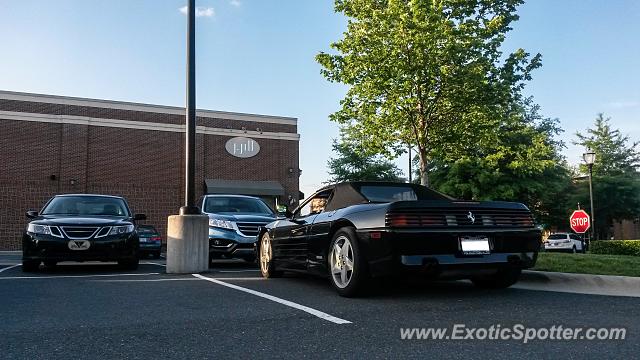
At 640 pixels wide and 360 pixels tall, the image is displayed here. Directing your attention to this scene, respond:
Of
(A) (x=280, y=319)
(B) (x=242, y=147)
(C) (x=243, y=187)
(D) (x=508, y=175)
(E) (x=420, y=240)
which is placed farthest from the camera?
(B) (x=242, y=147)

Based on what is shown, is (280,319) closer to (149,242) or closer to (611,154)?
(149,242)

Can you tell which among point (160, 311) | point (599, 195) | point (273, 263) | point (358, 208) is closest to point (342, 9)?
point (273, 263)

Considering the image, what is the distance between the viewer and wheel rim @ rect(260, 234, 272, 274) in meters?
8.30

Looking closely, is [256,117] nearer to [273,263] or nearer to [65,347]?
[273,263]

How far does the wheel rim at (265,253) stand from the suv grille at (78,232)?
3.01m

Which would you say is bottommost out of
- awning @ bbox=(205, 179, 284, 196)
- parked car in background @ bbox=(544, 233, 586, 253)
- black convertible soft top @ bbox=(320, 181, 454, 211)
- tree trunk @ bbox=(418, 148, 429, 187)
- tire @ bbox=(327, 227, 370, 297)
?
parked car in background @ bbox=(544, 233, 586, 253)

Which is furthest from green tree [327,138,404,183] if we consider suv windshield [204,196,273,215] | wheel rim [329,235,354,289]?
wheel rim [329,235,354,289]

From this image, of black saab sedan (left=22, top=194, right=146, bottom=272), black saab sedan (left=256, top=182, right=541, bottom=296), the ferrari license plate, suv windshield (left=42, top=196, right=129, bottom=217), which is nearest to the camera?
black saab sedan (left=256, top=182, right=541, bottom=296)

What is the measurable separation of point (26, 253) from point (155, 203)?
22376mm

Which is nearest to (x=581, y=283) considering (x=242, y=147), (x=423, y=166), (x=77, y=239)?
(x=77, y=239)

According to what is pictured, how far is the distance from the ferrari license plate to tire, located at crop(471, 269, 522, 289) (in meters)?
0.77

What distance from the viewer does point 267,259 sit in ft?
27.2

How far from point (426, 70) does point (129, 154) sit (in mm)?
21796

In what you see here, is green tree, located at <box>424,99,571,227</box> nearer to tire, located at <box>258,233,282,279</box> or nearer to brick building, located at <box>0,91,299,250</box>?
brick building, located at <box>0,91,299,250</box>
